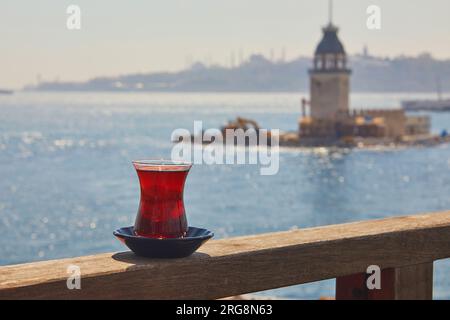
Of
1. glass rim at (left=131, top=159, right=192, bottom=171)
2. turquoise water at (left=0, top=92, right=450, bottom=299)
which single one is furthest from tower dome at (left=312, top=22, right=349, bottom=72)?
glass rim at (left=131, top=159, right=192, bottom=171)

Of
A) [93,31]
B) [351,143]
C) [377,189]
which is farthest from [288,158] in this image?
[93,31]

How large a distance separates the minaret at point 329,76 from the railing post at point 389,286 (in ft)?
215

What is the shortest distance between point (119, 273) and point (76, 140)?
304ft

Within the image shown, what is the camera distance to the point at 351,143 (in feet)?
252

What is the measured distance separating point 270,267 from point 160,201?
272 mm

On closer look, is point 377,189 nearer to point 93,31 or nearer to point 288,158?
point 288,158

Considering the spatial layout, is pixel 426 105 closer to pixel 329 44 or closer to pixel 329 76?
pixel 329 44

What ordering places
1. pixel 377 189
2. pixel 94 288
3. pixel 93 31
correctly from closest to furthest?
pixel 94 288 < pixel 377 189 < pixel 93 31

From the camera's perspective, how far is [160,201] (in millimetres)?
1771

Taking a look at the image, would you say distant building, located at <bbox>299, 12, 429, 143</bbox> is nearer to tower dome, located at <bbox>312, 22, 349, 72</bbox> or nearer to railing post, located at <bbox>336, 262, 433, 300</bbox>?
tower dome, located at <bbox>312, 22, 349, 72</bbox>

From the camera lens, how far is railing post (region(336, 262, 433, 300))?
6.85 ft

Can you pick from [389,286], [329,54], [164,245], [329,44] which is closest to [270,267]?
[164,245]

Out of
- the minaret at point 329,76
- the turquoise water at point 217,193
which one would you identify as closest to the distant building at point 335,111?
the minaret at point 329,76

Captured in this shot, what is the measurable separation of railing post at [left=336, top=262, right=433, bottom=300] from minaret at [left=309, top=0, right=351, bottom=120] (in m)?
65.5
